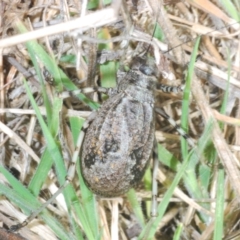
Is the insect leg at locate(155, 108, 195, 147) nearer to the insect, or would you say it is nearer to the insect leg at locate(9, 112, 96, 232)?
the insect

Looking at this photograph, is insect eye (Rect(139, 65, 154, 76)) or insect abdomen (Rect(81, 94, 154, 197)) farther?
insect eye (Rect(139, 65, 154, 76))

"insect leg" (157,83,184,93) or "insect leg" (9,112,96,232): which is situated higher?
"insect leg" (157,83,184,93)

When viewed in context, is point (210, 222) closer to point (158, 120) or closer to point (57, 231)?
point (158, 120)

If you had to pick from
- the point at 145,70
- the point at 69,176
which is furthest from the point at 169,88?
the point at 69,176

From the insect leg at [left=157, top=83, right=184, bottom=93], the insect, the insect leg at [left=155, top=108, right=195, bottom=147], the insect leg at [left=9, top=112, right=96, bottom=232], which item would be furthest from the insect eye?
the insect leg at [left=9, top=112, right=96, bottom=232]

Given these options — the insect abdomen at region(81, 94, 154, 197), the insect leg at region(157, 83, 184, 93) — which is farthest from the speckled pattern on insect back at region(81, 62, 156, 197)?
the insect leg at region(157, 83, 184, 93)

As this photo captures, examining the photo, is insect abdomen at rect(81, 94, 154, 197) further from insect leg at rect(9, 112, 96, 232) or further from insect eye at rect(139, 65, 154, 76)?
insect eye at rect(139, 65, 154, 76)

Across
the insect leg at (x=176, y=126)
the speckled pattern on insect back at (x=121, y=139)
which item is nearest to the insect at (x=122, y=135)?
the speckled pattern on insect back at (x=121, y=139)

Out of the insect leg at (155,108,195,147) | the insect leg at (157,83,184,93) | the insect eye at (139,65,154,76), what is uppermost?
the insect eye at (139,65,154,76)
